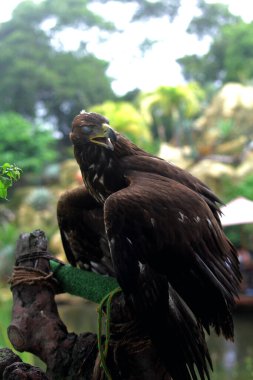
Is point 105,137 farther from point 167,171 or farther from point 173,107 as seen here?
point 173,107

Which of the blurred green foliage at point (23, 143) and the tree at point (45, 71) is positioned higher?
the tree at point (45, 71)

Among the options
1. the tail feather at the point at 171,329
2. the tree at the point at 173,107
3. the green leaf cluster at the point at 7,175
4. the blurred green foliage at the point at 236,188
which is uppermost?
the tree at the point at 173,107

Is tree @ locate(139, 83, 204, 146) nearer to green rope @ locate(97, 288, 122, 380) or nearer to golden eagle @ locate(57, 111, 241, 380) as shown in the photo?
golden eagle @ locate(57, 111, 241, 380)

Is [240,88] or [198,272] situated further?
[240,88]

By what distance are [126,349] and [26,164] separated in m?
12.1

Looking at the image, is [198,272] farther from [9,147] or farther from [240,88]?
[240,88]

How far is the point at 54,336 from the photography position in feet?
4.19

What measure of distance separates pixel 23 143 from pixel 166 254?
1246 centimetres

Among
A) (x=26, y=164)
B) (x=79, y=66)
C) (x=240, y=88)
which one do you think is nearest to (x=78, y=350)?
(x=26, y=164)

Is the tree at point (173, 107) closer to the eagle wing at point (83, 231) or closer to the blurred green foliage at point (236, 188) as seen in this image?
the blurred green foliage at point (236, 188)

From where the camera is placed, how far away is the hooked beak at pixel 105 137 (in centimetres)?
142

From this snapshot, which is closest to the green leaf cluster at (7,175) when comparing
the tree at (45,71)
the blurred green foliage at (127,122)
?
the blurred green foliage at (127,122)

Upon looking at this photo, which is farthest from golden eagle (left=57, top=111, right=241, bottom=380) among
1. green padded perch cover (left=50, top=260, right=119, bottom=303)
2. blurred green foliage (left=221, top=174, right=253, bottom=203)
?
blurred green foliage (left=221, top=174, right=253, bottom=203)

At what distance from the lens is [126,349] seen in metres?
1.17
